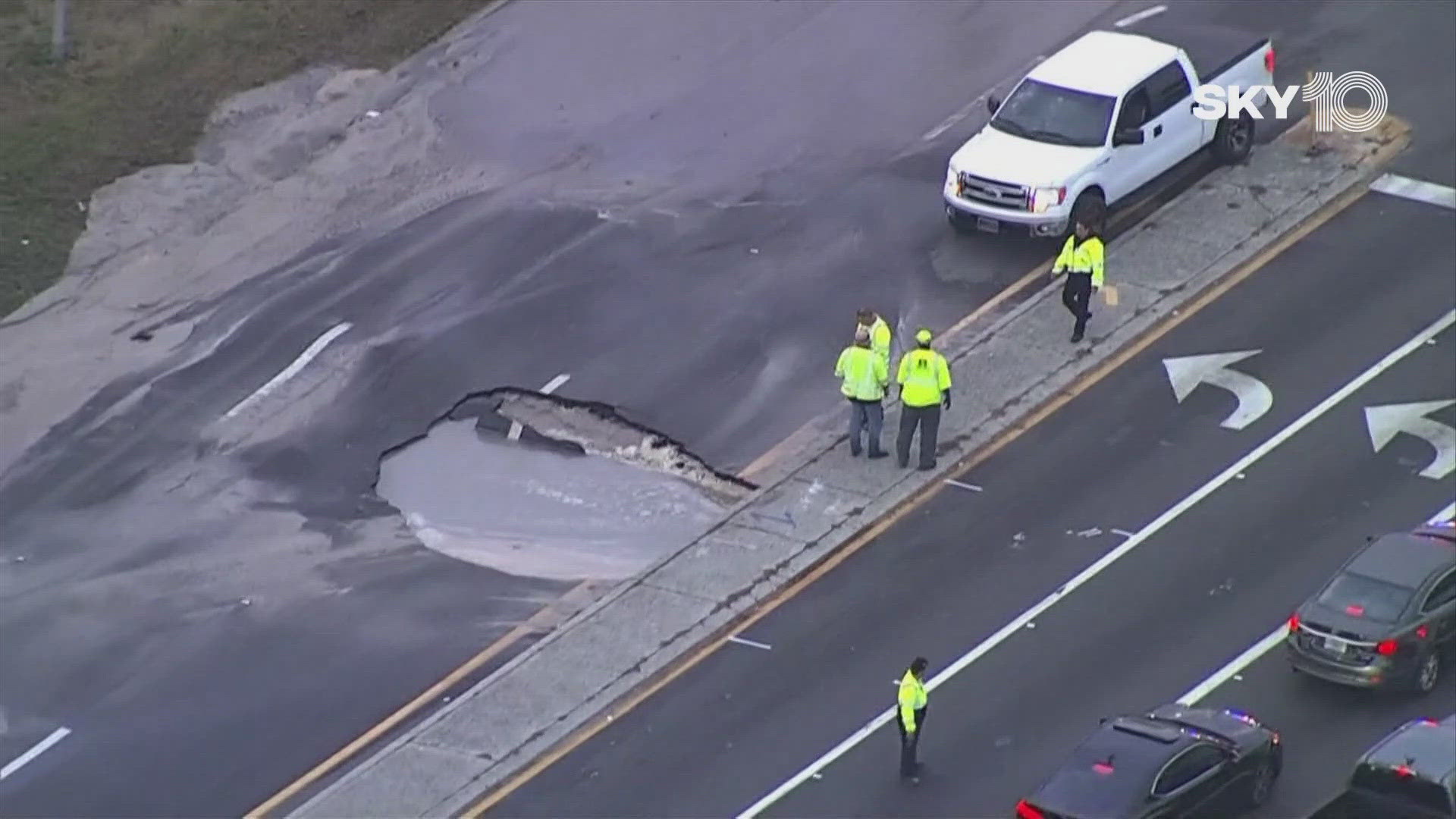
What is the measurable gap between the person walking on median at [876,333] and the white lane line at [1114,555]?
3.25m

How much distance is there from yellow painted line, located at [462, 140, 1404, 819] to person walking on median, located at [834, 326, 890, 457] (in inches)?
34.6

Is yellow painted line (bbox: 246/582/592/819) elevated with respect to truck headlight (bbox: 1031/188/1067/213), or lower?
lower

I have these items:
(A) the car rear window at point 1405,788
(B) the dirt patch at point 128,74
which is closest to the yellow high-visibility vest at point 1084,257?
(A) the car rear window at point 1405,788

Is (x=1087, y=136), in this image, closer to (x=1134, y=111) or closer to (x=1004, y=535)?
(x=1134, y=111)

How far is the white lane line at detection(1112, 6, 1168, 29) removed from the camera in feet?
123

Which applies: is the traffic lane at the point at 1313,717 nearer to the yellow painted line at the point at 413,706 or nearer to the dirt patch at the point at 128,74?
the yellow painted line at the point at 413,706

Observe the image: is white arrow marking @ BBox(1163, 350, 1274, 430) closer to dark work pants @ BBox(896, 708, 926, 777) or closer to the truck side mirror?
the truck side mirror

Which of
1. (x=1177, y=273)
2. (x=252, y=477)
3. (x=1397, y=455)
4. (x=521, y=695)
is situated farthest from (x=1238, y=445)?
(x=252, y=477)

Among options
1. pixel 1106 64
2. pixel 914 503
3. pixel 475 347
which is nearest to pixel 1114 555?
pixel 914 503

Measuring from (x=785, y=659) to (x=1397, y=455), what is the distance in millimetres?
6973

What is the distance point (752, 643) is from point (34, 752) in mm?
6975

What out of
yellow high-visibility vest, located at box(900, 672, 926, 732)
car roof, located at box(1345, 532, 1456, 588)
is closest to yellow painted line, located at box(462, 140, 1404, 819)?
yellow high-visibility vest, located at box(900, 672, 926, 732)

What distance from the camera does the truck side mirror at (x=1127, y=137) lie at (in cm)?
3262

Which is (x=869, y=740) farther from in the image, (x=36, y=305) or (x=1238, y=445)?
(x=36, y=305)
